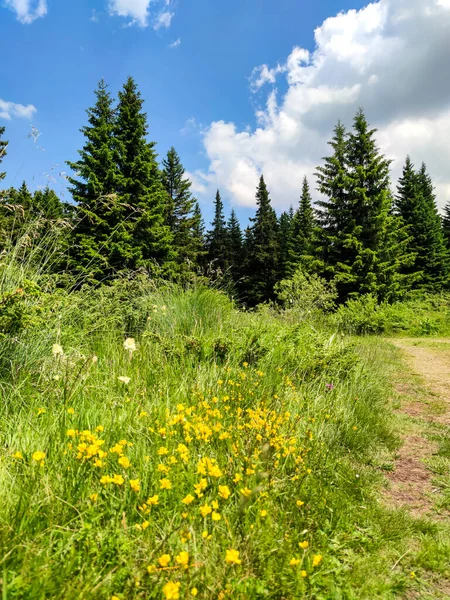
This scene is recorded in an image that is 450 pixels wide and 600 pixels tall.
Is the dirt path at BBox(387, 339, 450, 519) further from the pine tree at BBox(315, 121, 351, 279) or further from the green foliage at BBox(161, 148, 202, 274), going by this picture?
the green foliage at BBox(161, 148, 202, 274)

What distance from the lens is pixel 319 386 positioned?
3.65m

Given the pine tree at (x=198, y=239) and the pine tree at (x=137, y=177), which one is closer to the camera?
the pine tree at (x=137, y=177)

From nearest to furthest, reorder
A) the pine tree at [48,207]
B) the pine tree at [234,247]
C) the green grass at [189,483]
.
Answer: the green grass at [189,483]
the pine tree at [48,207]
the pine tree at [234,247]

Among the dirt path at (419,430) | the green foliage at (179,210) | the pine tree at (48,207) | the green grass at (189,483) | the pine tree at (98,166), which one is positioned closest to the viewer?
the green grass at (189,483)

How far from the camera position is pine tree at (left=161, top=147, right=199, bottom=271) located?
2705cm

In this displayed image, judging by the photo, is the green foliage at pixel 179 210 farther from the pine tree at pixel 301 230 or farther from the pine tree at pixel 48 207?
the pine tree at pixel 48 207

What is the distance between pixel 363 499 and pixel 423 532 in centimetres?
34

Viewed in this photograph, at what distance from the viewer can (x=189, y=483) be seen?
177 centimetres

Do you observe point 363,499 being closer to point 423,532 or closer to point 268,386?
point 423,532

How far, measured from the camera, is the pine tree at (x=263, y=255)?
3375 cm

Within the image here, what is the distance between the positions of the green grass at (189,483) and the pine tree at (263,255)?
98.8 ft

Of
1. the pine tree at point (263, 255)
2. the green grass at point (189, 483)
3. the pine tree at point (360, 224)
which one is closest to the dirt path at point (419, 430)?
the green grass at point (189, 483)

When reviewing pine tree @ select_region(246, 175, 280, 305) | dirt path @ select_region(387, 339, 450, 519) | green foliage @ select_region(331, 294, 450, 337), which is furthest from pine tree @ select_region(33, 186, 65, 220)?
pine tree @ select_region(246, 175, 280, 305)

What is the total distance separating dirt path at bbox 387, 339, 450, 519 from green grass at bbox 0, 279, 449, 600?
0.13 m
